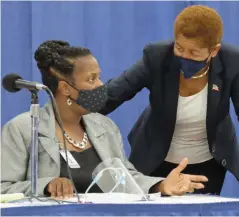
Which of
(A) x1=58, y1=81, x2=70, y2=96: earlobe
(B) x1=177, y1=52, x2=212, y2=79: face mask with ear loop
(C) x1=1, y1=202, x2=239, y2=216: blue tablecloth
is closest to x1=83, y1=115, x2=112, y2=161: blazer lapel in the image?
(A) x1=58, y1=81, x2=70, y2=96: earlobe

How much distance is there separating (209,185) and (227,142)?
174mm

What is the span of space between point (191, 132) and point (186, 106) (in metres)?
0.10

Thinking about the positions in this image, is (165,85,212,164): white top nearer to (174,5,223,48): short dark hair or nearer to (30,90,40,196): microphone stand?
(174,5,223,48): short dark hair

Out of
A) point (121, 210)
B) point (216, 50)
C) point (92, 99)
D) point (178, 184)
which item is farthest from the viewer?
point (216, 50)

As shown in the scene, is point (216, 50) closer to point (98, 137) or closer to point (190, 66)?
point (190, 66)

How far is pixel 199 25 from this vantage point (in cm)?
205

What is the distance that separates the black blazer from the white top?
2cm

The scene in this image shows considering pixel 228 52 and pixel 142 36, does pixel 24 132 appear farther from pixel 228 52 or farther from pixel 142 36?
pixel 142 36

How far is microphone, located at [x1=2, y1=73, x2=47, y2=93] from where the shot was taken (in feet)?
5.11

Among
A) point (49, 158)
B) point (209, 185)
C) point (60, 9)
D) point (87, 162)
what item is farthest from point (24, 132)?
point (60, 9)

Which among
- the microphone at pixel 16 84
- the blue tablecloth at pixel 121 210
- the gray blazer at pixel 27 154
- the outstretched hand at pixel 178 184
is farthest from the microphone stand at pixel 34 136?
the outstretched hand at pixel 178 184

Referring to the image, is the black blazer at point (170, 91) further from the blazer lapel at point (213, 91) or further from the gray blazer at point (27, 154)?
the gray blazer at point (27, 154)

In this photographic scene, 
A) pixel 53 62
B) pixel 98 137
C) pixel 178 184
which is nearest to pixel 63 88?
pixel 53 62

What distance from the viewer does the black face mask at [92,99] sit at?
79.0 inches
